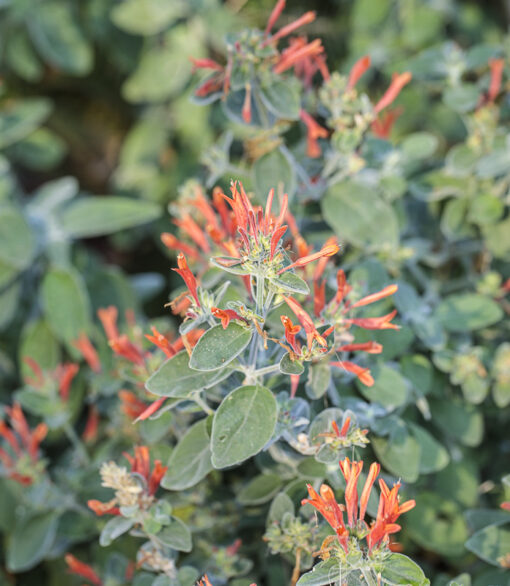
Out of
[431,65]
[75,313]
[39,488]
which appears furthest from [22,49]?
[39,488]

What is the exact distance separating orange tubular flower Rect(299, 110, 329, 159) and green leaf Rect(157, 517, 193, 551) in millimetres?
471

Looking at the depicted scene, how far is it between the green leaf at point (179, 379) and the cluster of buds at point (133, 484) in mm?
84

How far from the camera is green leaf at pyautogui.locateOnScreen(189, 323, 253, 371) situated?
0.57m

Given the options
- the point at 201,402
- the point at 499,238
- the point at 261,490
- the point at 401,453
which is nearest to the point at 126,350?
the point at 201,402

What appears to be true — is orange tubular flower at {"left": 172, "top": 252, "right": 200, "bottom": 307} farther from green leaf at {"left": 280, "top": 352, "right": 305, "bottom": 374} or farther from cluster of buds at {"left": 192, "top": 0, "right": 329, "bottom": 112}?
cluster of buds at {"left": 192, "top": 0, "right": 329, "bottom": 112}

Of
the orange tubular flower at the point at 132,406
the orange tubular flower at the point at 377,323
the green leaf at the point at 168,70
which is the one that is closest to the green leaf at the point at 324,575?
the orange tubular flower at the point at 377,323

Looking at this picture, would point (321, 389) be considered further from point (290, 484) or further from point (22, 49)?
point (22, 49)

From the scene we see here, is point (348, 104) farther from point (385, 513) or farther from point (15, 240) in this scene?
point (15, 240)

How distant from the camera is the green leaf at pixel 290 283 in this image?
0.54 metres

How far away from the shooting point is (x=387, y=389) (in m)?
0.75

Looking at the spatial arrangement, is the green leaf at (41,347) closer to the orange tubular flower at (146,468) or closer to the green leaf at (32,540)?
the green leaf at (32,540)

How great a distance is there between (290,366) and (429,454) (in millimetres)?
321

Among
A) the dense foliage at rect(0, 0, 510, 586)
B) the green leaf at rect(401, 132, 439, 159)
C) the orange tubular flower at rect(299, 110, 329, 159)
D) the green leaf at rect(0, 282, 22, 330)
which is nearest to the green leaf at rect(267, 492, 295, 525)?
the dense foliage at rect(0, 0, 510, 586)

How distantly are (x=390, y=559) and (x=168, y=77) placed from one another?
3.67ft
